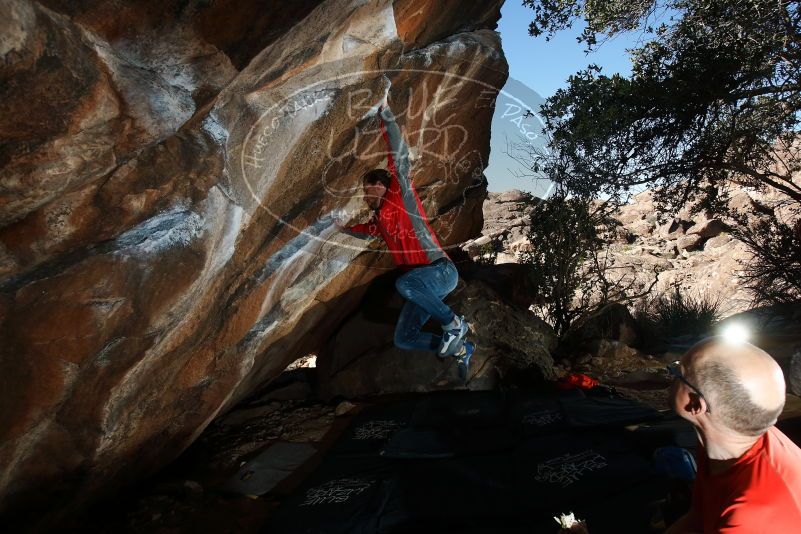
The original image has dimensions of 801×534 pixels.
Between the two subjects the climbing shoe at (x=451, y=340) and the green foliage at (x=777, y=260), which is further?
the green foliage at (x=777, y=260)

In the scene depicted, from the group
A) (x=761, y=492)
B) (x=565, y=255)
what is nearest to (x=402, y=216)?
(x=761, y=492)

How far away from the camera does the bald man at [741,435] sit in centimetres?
148

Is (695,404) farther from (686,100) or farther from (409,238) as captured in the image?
(686,100)

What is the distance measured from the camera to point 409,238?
430 cm

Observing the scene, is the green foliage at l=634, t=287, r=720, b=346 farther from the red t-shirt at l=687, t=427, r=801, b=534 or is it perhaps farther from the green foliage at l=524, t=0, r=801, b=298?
the red t-shirt at l=687, t=427, r=801, b=534

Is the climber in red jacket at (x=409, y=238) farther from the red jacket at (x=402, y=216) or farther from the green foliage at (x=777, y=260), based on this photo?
the green foliage at (x=777, y=260)

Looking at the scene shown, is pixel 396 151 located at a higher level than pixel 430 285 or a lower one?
higher

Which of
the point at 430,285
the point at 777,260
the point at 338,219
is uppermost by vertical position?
the point at 777,260

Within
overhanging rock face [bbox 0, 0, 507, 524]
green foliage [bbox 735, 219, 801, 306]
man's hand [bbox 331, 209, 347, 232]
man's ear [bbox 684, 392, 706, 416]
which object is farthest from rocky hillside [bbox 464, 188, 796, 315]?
man's ear [bbox 684, 392, 706, 416]

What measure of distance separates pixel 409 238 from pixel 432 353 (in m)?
2.48

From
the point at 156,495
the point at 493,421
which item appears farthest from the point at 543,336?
the point at 156,495

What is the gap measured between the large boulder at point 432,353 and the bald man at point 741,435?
14.5 ft

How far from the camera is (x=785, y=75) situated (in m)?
5.84

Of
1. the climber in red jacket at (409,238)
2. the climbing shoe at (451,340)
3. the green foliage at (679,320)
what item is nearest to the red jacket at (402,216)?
the climber in red jacket at (409,238)
